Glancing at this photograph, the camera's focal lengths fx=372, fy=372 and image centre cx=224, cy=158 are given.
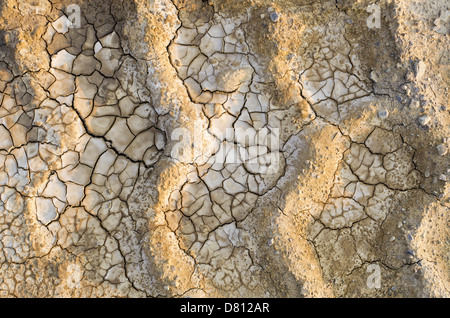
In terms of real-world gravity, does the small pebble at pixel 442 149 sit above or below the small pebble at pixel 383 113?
below

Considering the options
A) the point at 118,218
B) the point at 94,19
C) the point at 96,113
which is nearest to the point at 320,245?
the point at 118,218

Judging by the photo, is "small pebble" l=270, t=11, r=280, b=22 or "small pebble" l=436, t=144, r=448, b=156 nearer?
"small pebble" l=436, t=144, r=448, b=156

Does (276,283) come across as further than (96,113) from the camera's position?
No

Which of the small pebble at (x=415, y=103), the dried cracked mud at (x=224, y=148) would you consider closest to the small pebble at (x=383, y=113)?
the dried cracked mud at (x=224, y=148)

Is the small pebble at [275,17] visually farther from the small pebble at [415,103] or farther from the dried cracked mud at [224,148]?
→ the small pebble at [415,103]

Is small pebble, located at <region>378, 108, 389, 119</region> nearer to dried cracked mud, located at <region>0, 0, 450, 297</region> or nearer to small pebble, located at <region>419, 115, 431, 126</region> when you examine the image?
dried cracked mud, located at <region>0, 0, 450, 297</region>

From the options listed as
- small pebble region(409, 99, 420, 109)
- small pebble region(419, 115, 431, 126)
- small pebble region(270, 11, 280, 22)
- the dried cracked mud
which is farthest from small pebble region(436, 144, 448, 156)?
small pebble region(270, 11, 280, 22)

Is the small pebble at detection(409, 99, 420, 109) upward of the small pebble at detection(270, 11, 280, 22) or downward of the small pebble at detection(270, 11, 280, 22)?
downward
